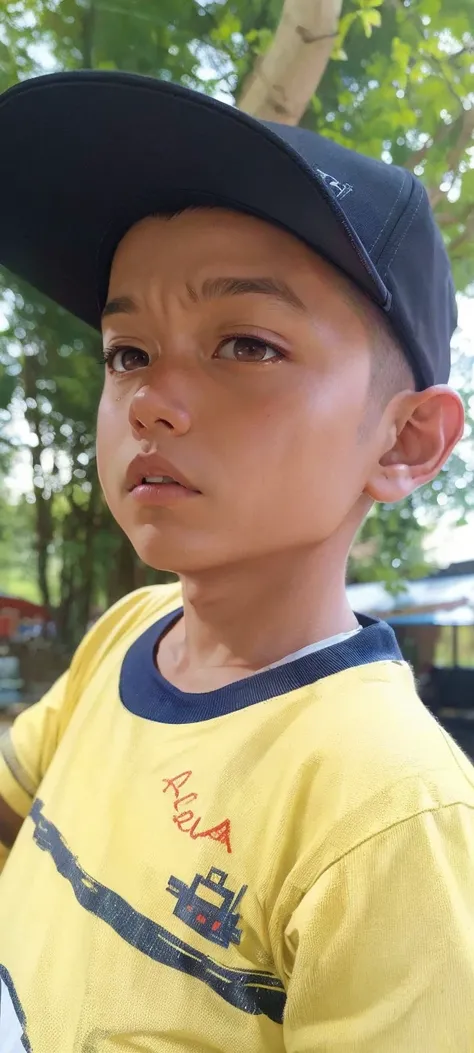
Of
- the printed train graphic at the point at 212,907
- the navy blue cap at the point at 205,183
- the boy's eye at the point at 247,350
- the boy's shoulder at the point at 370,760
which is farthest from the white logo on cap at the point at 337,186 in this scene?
the printed train graphic at the point at 212,907

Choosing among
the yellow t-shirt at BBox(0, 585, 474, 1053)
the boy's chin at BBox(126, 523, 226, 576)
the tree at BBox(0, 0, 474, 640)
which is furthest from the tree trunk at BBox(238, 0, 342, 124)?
the yellow t-shirt at BBox(0, 585, 474, 1053)

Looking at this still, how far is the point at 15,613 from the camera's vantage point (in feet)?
3.45

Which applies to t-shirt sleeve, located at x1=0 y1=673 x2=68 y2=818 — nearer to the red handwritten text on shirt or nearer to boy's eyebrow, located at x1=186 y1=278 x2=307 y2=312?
the red handwritten text on shirt

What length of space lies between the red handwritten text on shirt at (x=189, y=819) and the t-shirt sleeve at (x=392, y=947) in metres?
0.07

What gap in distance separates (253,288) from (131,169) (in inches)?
5.5

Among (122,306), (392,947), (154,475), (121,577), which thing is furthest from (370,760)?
(121,577)

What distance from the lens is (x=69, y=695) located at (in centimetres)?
72

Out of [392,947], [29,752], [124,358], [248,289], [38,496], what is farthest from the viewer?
[38,496]

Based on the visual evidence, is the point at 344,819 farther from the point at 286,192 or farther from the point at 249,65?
the point at 249,65

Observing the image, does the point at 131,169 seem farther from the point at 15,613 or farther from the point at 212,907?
the point at 15,613

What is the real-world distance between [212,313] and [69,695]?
1.42ft

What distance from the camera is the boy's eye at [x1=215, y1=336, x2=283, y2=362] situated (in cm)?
46

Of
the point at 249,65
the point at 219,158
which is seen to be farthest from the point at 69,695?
the point at 249,65

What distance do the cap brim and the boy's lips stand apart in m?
0.17
